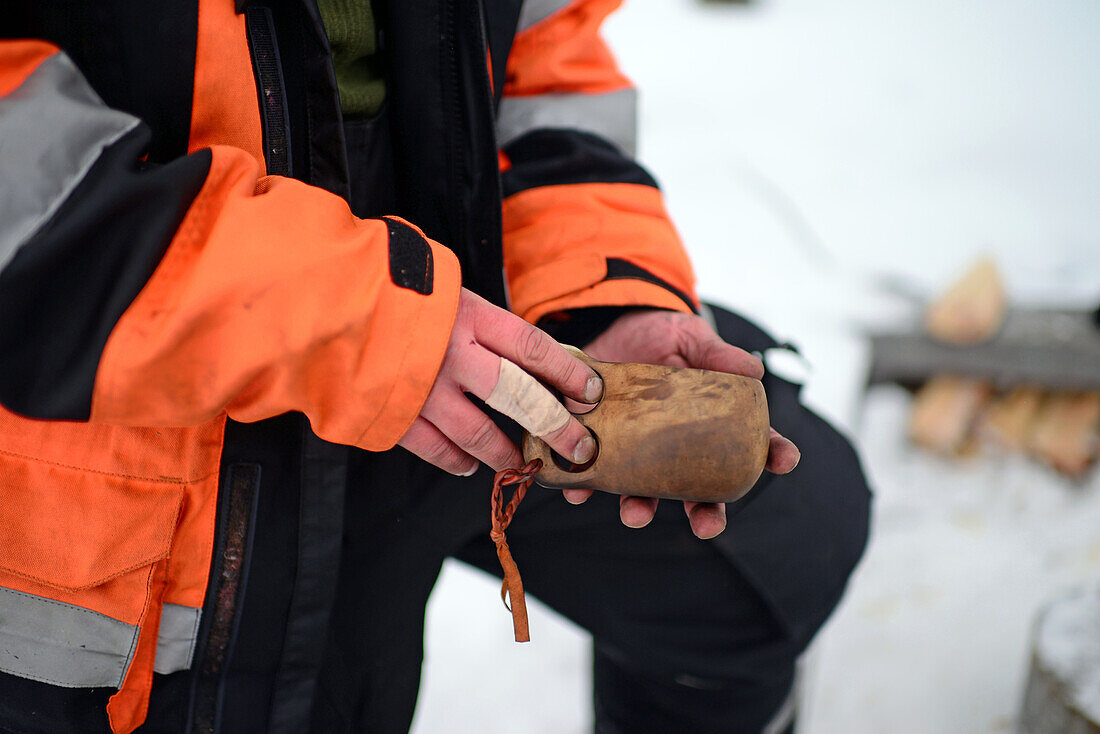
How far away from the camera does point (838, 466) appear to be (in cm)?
119

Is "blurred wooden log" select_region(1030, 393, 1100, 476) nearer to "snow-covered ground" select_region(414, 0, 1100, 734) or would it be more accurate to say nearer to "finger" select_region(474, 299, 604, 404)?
"snow-covered ground" select_region(414, 0, 1100, 734)

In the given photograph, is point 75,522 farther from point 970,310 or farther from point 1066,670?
point 970,310

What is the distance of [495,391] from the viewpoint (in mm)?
750

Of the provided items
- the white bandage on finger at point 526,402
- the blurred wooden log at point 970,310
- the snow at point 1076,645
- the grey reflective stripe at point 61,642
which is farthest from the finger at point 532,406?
the blurred wooden log at point 970,310

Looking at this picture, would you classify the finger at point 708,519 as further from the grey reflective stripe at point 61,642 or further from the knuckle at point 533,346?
the grey reflective stripe at point 61,642

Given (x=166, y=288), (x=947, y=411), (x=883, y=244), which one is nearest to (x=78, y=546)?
(x=166, y=288)

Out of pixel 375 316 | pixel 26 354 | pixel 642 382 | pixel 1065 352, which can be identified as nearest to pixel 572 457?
pixel 642 382

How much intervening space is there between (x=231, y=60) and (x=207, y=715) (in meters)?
0.73

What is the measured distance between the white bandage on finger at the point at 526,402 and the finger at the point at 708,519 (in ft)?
0.77

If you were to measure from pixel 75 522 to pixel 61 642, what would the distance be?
0.13m

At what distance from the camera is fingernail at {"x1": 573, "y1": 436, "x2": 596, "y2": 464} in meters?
0.81

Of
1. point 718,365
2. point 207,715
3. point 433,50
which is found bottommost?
point 207,715

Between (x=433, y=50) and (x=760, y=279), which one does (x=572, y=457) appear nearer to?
(x=433, y=50)

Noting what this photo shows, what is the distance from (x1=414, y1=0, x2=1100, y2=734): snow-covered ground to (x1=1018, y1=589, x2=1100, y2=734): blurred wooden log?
0.98 feet
